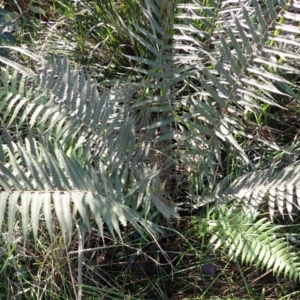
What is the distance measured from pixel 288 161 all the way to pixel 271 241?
0.96ft

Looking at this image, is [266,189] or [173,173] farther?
[173,173]

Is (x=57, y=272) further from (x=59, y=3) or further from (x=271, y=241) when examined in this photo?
(x=59, y=3)

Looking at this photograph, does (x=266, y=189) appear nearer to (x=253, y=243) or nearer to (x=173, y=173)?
(x=253, y=243)

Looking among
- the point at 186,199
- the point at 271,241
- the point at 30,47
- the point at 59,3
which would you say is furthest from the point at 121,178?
the point at 59,3

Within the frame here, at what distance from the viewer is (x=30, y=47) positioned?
184cm

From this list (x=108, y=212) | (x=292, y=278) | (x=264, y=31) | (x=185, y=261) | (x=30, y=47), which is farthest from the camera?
(x=30, y=47)

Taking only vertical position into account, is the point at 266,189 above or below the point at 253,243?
above

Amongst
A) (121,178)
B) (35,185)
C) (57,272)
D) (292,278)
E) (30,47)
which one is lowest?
(292,278)

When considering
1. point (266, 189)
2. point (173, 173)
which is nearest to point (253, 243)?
point (266, 189)

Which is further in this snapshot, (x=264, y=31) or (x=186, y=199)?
(x=186, y=199)

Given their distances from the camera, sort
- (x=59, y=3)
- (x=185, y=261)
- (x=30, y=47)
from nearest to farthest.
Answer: (x=185, y=261) < (x=30, y=47) < (x=59, y=3)

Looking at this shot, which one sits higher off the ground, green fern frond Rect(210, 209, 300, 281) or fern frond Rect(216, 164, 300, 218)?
fern frond Rect(216, 164, 300, 218)

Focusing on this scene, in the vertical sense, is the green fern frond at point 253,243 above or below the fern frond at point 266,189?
below

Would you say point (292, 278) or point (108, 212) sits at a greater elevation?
point (108, 212)
